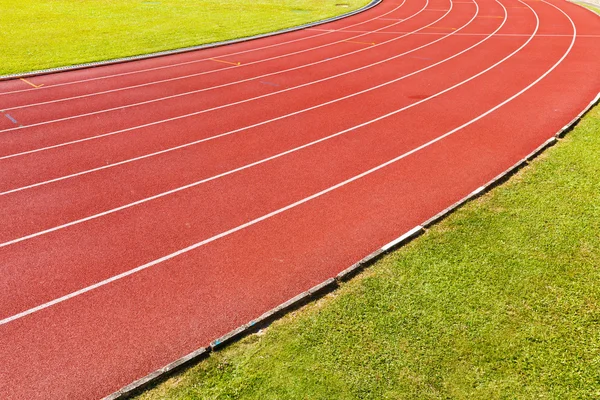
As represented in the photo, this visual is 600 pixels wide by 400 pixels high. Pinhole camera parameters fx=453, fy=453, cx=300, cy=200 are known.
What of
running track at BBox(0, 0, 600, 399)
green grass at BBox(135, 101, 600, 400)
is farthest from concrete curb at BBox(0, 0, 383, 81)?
green grass at BBox(135, 101, 600, 400)

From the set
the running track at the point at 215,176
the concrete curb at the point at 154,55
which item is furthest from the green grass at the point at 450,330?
the concrete curb at the point at 154,55

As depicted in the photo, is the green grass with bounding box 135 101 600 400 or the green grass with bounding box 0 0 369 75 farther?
the green grass with bounding box 0 0 369 75

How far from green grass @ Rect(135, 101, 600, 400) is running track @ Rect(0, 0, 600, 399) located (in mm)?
595

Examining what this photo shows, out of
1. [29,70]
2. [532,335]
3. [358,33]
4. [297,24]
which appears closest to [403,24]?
[358,33]

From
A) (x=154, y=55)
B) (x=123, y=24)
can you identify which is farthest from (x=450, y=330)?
(x=123, y=24)

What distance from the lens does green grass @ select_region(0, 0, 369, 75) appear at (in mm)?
18078

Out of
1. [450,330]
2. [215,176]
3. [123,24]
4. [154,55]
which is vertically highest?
[123,24]

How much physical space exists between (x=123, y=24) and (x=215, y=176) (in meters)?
17.7

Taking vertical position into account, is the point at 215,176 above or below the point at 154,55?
below

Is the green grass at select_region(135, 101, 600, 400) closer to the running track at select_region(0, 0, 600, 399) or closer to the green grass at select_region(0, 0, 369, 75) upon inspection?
the running track at select_region(0, 0, 600, 399)

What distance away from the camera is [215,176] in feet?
28.9

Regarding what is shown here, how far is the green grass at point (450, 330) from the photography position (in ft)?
14.7

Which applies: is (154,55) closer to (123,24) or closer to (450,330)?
(123,24)

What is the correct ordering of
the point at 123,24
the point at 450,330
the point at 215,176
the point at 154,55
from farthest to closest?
the point at 123,24 < the point at 154,55 < the point at 215,176 < the point at 450,330
